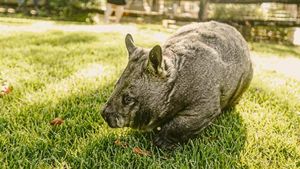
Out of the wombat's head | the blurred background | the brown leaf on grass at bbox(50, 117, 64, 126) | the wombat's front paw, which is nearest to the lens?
the wombat's head

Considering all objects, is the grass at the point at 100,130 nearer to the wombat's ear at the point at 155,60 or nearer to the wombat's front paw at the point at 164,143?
the wombat's front paw at the point at 164,143

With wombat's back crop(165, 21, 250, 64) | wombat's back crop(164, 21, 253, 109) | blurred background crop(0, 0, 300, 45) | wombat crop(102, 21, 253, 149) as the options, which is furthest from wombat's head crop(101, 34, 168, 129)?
blurred background crop(0, 0, 300, 45)

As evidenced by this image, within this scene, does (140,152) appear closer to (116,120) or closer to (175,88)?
(116,120)

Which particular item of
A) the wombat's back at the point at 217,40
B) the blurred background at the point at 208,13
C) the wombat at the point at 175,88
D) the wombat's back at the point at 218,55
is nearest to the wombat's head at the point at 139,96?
the wombat at the point at 175,88

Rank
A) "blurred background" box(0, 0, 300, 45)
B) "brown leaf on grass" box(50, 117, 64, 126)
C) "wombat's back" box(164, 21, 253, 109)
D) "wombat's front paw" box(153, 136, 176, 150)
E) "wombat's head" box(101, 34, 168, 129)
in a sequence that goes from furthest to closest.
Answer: "blurred background" box(0, 0, 300, 45) < "brown leaf on grass" box(50, 117, 64, 126) < "wombat's back" box(164, 21, 253, 109) < "wombat's front paw" box(153, 136, 176, 150) < "wombat's head" box(101, 34, 168, 129)

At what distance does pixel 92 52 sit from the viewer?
6.52 m

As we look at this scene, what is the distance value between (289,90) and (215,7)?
10.1m

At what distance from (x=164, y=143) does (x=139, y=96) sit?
0.43 meters

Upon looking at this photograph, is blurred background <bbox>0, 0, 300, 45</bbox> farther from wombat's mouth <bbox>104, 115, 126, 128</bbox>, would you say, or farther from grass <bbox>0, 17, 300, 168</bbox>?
wombat's mouth <bbox>104, 115, 126, 128</bbox>

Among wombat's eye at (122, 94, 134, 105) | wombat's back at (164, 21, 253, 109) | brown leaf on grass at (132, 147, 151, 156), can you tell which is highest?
wombat's back at (164, 21, 253, 109)

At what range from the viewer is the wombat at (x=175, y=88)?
9.10 feet

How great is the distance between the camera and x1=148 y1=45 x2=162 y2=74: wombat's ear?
103 inches

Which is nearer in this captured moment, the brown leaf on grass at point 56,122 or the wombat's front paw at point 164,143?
the wombat's front paw at point 164,143

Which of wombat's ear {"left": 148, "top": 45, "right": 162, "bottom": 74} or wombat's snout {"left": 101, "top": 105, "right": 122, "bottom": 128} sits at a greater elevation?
wombat's ear {"left": 148, "top": 45, "right": 162, "bottom": 74}
